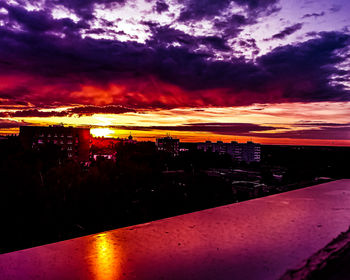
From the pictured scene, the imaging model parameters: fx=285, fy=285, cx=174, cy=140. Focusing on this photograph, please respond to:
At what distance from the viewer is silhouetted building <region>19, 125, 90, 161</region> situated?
59.5 meters

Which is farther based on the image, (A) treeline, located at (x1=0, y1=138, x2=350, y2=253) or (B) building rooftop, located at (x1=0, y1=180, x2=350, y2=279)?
(A) treeline, located at (x1=0, y1=138, x2=350, y2=253)

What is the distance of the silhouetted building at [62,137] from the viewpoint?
59.5 metres

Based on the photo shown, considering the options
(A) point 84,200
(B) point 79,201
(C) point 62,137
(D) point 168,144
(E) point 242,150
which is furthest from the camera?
(E) point 242,150

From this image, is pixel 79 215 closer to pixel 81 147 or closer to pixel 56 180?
pixel 56 180

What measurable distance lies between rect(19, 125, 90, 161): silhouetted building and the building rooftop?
60.9m

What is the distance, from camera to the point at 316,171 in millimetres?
3414

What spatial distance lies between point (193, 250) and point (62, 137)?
6516cm

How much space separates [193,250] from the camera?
2.49 ft

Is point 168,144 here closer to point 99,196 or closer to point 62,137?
point 62,137

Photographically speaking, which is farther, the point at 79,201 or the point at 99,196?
the point at 99,196

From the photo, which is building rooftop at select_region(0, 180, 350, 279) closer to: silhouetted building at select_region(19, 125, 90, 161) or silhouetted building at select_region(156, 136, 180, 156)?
silhouetted building at select_region(19, 125, 90, 161)

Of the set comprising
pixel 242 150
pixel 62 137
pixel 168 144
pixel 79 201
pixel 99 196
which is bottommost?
pixel 242 150

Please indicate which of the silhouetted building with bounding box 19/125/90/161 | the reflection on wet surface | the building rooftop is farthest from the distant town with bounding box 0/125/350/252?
the silhouetted building with bounding box 19/125/90/161

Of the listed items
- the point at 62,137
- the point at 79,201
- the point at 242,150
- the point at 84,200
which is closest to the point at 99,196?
the point at 84,200
